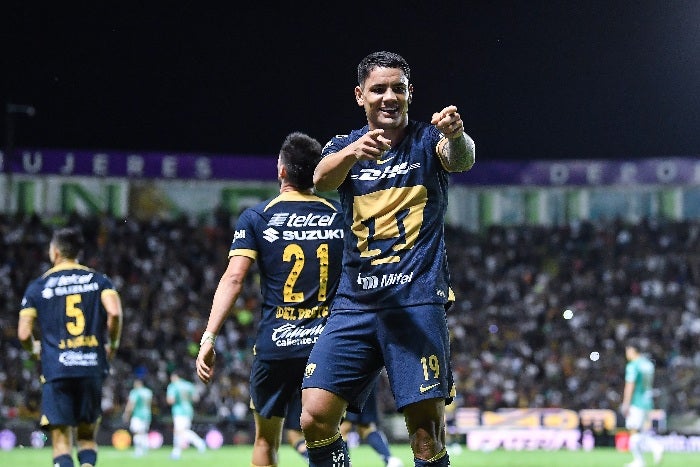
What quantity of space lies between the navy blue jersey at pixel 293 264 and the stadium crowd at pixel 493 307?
61.4 ft

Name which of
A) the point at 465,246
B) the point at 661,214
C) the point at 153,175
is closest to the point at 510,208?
the point at 465,246

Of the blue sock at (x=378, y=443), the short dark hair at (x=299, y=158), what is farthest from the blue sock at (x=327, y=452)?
the blue sock at (x=378, y=443)

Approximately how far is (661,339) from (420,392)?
1053 inches

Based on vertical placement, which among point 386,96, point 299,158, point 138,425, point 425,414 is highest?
point 386,96

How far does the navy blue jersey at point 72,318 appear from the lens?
29.6 feet

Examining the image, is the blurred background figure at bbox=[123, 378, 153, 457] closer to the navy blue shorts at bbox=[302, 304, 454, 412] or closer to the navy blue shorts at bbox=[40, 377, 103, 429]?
the navy blue shorts at bbox=[40, 377, 103, 429]

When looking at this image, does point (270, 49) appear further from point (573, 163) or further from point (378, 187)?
point (378, 187)

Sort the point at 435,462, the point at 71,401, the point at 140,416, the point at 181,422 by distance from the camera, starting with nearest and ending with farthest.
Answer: the point at 435,462 < the point at 71,401 < the point at 181,422 < the point at 140,416

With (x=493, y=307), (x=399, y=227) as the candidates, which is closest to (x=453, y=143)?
(x=399, y=227)

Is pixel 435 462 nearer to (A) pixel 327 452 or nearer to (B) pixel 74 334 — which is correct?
(A) pixel 327 452

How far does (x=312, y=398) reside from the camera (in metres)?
5.43

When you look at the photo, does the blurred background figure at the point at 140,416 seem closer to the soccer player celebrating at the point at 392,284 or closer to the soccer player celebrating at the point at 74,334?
the soccer player celebrating at the point at 74,334

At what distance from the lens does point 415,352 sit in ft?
17.6

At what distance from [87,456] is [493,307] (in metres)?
24.5
